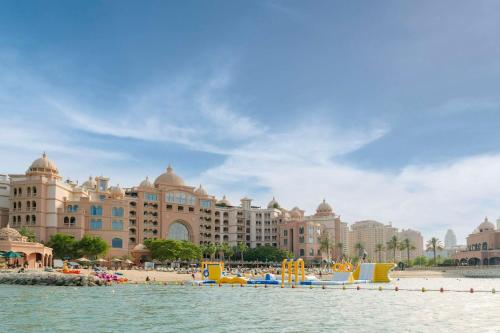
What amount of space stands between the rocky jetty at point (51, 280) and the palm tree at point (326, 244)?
92.8 m

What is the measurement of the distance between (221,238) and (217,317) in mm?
125708

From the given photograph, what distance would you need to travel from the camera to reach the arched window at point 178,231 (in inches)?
5561

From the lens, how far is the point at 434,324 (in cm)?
3247

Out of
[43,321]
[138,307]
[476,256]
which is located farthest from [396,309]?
[476,256]

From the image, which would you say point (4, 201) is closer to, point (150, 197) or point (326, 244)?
point (150, 197)

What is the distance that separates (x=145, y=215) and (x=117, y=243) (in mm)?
17183

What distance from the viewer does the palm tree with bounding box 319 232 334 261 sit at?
505 ft

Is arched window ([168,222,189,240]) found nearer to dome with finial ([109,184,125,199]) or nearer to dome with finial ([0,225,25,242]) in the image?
dome with finial ([109,184,125,199])

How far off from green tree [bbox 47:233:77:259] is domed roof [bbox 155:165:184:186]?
3948cm

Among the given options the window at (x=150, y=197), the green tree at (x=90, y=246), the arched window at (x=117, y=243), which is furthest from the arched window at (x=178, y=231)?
the green tree at (x=90, y=246)

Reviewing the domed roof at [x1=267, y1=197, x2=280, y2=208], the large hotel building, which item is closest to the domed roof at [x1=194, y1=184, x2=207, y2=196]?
the large hotel building

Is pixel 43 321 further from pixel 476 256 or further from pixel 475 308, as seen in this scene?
pixel 476 256

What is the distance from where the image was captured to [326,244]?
15375 cm

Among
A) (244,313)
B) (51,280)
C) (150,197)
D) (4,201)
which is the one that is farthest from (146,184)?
(244,313)
